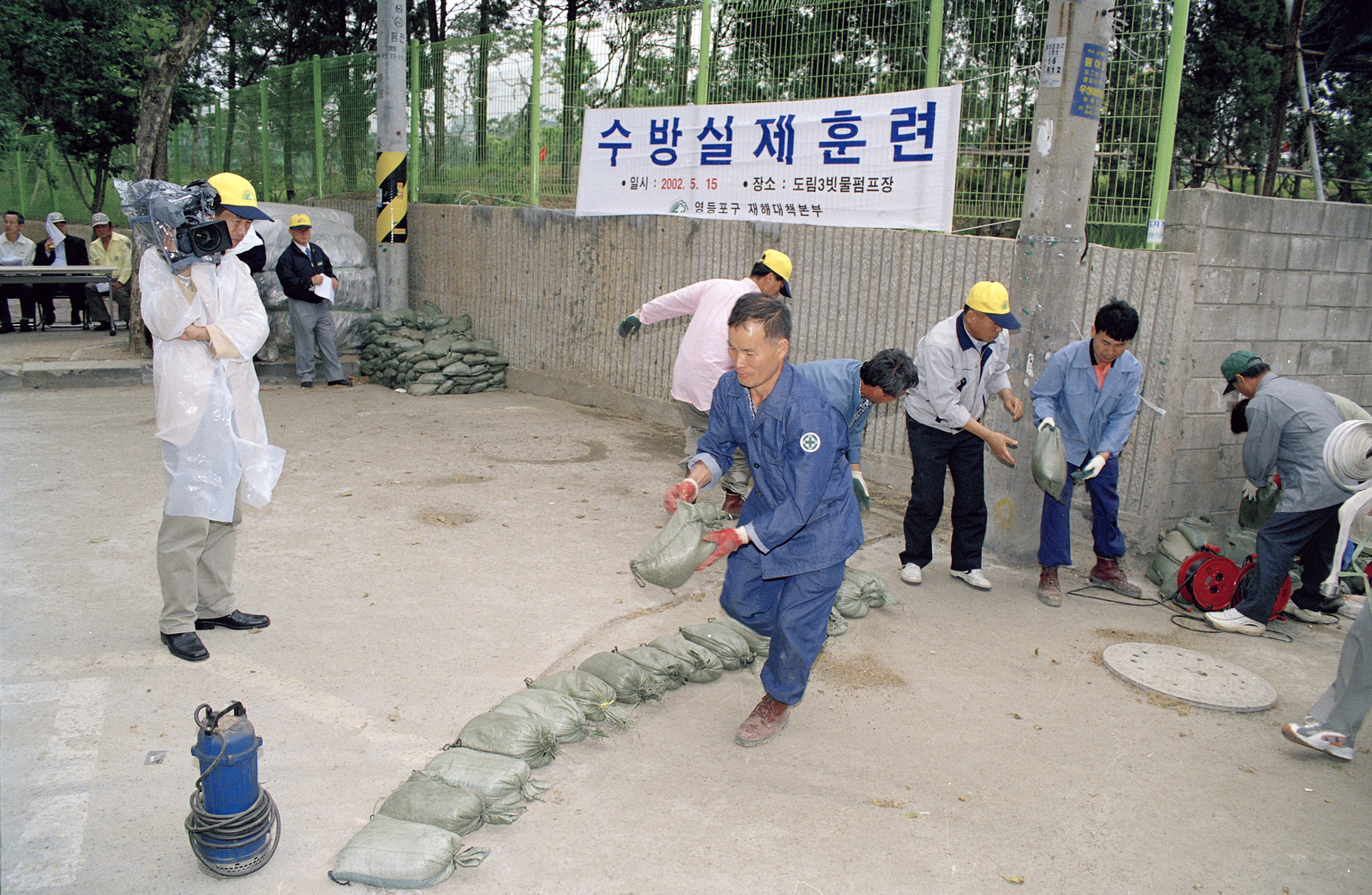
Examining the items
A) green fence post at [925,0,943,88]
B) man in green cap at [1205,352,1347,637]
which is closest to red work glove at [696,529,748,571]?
man in green cap at [1205,352,1347,637]

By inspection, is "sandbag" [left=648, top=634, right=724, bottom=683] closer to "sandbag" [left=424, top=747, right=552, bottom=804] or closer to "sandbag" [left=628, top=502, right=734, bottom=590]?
"sandbag" [left=628, top=502, right=734, bottom=590]

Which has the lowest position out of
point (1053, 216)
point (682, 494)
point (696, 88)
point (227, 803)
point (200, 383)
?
point (227, 803)

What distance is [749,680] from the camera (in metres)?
4.24

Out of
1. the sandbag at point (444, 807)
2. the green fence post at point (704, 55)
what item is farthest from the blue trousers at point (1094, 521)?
the green fence post at point (704, 55)

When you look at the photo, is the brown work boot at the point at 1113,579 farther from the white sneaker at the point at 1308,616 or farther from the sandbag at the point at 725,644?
the sandbag at the point at 725,644

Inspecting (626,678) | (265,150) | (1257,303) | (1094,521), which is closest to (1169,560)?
(1094,521)

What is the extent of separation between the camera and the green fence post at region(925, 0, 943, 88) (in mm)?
6734

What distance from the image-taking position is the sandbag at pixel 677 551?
133 inches

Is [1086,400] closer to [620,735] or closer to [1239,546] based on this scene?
[1239,546]

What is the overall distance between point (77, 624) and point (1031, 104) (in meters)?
6.25

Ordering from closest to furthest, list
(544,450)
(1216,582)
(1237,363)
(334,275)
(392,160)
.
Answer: (1237,363), (1216,582), (544,450), (334,275), (392,160)

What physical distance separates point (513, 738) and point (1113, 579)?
374cm

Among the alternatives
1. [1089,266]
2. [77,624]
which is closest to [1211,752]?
[1089,266]

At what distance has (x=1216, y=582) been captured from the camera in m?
5.16
